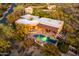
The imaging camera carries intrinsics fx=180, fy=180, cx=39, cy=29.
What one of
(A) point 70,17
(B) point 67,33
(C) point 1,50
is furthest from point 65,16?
(C) point 1,50

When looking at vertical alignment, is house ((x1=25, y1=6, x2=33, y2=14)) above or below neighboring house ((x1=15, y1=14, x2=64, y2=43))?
above

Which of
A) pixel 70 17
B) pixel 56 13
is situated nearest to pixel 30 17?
pixel 56 13

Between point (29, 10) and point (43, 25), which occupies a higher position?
point (29, 10)

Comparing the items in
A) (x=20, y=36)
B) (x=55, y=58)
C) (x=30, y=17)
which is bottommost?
(x=55, y=58)

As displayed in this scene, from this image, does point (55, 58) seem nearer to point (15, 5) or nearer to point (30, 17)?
point (30, 17)

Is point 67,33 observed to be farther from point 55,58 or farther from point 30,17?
point 30,17

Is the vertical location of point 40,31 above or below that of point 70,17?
below

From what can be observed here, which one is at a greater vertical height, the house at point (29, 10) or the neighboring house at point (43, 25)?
the house at point (29, 10)
